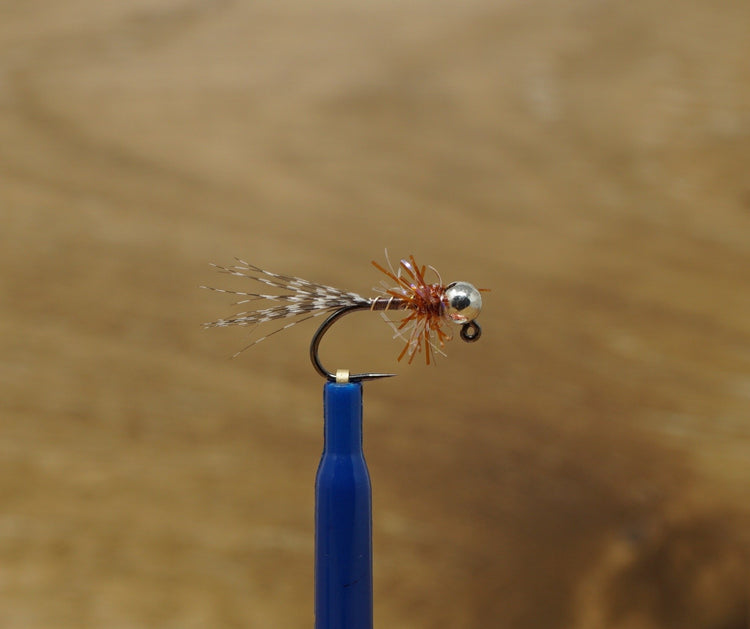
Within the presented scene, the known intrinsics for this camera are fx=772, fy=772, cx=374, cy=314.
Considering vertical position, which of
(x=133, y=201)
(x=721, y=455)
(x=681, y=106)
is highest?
(x=681, y=106)

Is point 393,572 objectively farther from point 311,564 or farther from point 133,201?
point 133,201

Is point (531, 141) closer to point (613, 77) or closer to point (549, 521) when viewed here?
point (613, 77)

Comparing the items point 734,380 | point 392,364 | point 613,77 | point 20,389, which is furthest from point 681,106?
point 20,389

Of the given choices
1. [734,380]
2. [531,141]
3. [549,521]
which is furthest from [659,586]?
[531,141]

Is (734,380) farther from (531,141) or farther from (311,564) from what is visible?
(311,564)

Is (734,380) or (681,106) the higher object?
(681,106)

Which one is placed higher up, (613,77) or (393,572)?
(613,77)

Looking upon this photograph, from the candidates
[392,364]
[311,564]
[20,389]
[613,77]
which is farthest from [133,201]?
[613,77]

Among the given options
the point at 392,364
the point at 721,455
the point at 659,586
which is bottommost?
the point at 659,586
